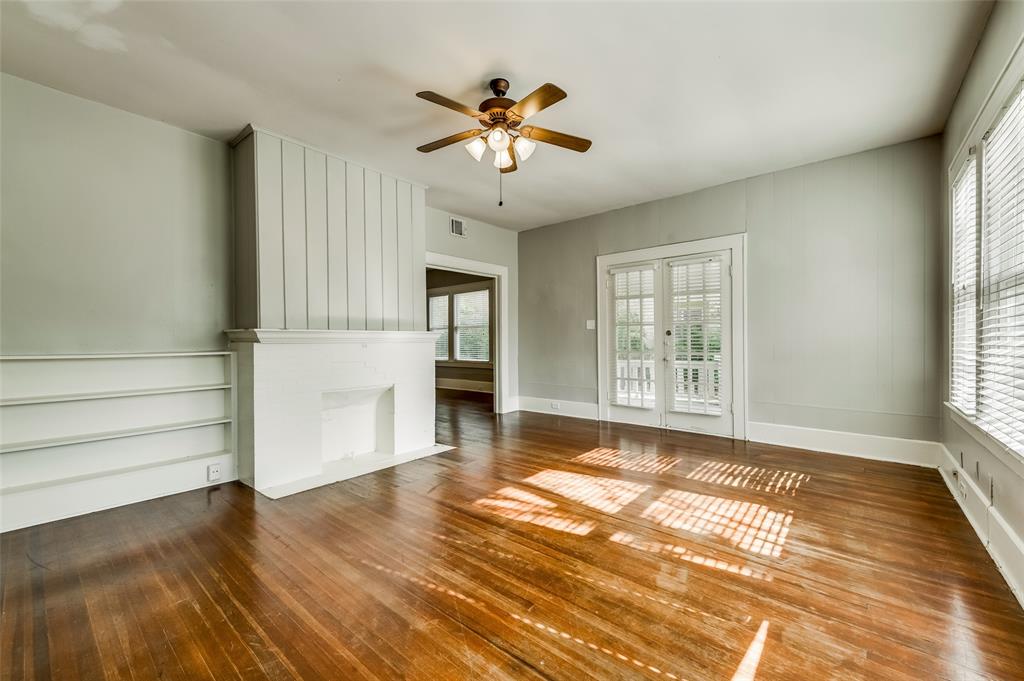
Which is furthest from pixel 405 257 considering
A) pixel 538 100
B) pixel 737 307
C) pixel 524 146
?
pixel 737 307

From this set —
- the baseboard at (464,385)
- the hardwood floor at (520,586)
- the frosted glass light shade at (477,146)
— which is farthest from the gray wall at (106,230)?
the baseboard at (464,385)

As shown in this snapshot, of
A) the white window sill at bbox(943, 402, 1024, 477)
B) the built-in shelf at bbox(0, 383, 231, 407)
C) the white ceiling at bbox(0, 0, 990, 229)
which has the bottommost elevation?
the white window sill at bbox(943, 402, 1024, 477)

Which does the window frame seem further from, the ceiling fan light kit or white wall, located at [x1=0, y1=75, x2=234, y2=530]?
the ceiling fan light kit

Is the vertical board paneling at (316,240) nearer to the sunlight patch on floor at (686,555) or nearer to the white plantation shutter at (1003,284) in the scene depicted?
the sunlight patch on floor at (686,555)

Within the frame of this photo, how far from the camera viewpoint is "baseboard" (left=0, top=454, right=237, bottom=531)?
2689 millimetres

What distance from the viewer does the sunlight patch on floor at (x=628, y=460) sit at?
3.85 meters

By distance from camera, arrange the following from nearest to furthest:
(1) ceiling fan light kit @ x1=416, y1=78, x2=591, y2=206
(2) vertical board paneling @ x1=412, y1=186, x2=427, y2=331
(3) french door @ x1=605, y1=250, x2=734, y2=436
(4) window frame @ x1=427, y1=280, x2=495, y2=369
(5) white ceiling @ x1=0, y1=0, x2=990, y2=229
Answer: (5) white ceiling @ x1=0, y1=0, x2=990, y2=229, (1) ceiling fan light kit @ x1=416, y1=78, x2=591, y2=206, (2) vertical board paneling @ x1=412, y1=186, x2=427, y2=331, (3) french door @ x1=605, y1=250, x2=734, y2=436, (4) window frame @ x1=427, y1=280, x2=495, y2=369

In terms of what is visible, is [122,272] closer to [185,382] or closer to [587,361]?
[185,382]

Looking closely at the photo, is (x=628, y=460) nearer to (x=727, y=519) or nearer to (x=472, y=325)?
(x=727, y=519)

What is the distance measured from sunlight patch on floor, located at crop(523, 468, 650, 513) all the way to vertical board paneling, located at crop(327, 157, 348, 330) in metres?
2.26

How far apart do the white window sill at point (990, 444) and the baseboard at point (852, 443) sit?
2.56ft

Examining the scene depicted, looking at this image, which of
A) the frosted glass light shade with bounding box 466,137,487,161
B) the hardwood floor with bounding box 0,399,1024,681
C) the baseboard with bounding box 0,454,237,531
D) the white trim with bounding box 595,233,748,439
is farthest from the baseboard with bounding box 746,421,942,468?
the baseboard with bounding box 0,454,237,531

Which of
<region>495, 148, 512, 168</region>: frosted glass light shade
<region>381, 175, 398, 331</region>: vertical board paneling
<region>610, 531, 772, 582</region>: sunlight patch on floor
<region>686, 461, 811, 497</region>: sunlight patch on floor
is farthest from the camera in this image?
<region>381, 175, 398, 331</region>: vertical board paneling

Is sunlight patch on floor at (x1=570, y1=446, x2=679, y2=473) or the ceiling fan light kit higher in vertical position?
the ceiling fan light kit
